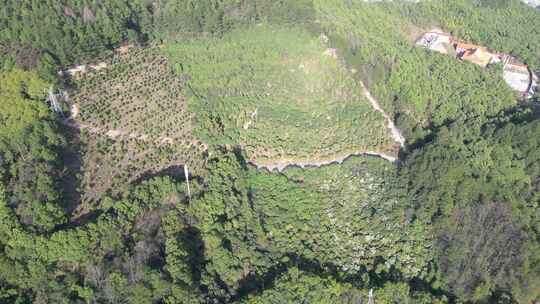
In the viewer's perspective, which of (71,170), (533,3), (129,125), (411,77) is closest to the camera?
(71,170)

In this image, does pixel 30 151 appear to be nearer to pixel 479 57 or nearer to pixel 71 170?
pixel 71 170

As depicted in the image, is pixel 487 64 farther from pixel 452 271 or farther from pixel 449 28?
pixel 452 271

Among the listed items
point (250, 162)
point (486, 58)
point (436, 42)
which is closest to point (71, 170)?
point (250, 162)

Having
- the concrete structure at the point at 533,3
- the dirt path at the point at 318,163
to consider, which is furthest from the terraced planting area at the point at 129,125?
the concrete structure at the point at 533,3

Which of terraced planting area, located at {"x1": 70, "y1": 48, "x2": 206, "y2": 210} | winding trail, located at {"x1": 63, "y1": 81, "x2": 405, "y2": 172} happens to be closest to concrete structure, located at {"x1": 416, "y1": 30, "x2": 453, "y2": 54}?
winding trail, located at {"x1": 63, "y1": 81, "x2": 405, "y2": 172}

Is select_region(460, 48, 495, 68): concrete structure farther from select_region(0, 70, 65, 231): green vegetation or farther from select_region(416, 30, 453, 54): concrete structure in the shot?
select_region(0, 70, 65, 231): green vegetation

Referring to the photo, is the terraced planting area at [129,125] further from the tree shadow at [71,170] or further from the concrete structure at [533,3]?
the concrete structure at [533,3]
